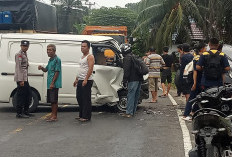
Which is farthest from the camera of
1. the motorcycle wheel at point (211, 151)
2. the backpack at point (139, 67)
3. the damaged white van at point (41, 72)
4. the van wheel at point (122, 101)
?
the van wheel at point (122, 101)

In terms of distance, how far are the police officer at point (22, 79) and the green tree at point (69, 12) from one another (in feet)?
199

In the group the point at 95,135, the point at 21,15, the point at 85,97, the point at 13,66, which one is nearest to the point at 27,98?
the point at 13,66

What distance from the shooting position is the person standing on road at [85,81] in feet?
34.0

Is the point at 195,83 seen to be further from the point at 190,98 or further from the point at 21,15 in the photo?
the point at 21,15

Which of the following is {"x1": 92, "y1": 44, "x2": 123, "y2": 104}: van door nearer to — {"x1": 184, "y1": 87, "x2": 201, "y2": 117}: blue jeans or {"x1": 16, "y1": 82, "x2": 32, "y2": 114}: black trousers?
{"x1": 16, "y1": 82, "x2": 32, "y2": 114}: black trousers

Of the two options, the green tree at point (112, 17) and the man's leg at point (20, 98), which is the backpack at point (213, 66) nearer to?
the man's leg at point (20, 98)

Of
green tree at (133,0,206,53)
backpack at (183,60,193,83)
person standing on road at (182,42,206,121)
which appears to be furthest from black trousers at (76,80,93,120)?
green tree at (133,0,206,53)

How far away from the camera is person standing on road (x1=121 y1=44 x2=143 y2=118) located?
11180 millimetres

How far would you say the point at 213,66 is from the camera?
30.3 ft

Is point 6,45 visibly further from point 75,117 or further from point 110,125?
point 110,125

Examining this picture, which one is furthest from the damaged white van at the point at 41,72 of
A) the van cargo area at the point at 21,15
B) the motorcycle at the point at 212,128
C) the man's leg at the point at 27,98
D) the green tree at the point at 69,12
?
the green tree at the point at 69,12

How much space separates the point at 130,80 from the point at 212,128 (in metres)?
5.97

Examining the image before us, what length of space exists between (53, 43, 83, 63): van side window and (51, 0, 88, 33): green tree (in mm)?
60028

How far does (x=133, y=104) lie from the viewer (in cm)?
1124
